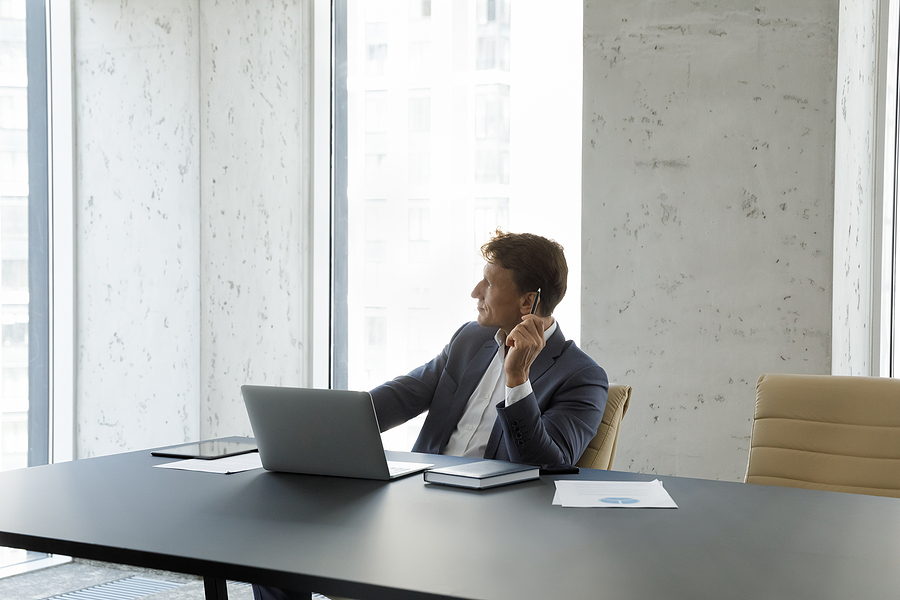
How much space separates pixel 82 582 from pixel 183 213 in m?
1.64

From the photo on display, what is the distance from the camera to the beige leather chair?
1918mm

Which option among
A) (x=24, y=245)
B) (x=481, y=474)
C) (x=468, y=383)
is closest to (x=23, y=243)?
(x=24, y=245)

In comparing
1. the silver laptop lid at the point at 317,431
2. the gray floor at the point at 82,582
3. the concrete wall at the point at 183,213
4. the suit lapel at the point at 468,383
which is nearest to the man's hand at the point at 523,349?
the suit lapel at the point at 468,383

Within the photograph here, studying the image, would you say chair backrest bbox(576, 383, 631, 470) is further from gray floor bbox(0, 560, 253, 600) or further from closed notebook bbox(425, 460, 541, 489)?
gray floor bbox(0, 560, 253, 600)

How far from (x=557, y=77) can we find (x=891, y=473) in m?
2.16

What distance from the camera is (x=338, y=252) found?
394 cm

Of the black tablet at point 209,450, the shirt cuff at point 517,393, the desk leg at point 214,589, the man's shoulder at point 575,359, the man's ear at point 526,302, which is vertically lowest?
the desk leg at point 214,589

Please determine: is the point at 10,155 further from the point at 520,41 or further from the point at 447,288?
the point at 520,41

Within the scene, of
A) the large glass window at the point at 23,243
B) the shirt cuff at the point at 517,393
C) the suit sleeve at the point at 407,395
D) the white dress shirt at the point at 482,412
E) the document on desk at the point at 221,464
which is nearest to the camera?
the document on desk at the point at 221,464

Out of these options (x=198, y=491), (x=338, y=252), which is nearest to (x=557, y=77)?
(x=338, y=252)

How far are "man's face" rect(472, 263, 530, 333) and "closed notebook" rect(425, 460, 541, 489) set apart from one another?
2.00ft

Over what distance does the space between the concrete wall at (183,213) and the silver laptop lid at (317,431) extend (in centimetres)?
211

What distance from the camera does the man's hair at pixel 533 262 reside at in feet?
7.50

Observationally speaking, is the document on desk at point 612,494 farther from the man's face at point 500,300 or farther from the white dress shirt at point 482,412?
the man's face at point 500,300
